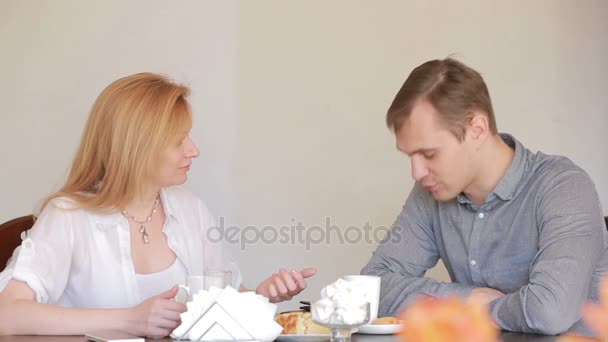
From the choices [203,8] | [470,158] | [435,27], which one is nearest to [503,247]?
[470,158]

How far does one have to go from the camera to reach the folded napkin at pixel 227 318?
1.25 metres

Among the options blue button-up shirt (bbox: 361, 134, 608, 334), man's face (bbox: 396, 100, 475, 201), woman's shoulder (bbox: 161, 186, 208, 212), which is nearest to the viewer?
blue button-up shirt (bbox: 361, 134, 608, 334)

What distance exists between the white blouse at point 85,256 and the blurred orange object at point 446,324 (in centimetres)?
148

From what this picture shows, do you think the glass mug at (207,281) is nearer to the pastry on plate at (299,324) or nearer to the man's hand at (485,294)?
the pastry on plate at (299,324)

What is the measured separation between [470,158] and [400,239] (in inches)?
11.5

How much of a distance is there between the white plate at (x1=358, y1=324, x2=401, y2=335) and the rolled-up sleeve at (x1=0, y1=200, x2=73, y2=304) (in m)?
0.68

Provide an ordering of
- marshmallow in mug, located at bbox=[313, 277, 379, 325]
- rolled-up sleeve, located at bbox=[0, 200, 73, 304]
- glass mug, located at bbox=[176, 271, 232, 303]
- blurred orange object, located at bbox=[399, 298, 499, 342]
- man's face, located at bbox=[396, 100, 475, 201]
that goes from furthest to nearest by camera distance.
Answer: man's face, located at bbox=[396, 100, 475, 201] → rolled-up sleeve, located at bbox=[0, 200, 73, 304] → glass mug, located at bbox=[176, 271, 232, 303] → marshmallow in mug, located at bbox=[313, 277, 379, 325] → blurred orange object, located at bbox=[399, 298, 499, 342]

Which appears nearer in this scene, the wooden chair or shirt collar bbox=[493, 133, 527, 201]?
shirt collar bbox=[493, 133, 527, 201]

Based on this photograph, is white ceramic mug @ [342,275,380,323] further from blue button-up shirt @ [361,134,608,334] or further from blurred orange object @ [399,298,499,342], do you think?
blurred orange object @ [399,298,499,342]

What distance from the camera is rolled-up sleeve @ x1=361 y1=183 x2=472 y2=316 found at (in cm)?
171

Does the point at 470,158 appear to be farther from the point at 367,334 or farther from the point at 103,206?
the point at 103,206

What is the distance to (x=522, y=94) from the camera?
104 inches

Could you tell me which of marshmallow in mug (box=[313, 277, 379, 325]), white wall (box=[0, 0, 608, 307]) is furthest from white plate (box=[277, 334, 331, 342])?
white wall (box=[0, 0, 608, 307])

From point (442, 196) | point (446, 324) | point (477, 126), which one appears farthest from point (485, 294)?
point (446, 324)
